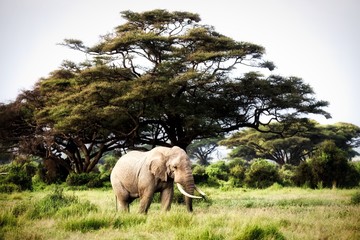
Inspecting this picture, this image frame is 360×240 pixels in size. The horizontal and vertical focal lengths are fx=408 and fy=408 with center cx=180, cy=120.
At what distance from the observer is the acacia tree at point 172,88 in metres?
20.0

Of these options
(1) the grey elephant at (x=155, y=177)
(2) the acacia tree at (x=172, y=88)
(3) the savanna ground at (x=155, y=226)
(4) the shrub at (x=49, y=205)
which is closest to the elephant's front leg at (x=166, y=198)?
(1) the grey elephant at (x=155, y=177)

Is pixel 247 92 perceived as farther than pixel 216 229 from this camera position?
Yes

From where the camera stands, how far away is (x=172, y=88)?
1950cm

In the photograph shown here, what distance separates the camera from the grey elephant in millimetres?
9492

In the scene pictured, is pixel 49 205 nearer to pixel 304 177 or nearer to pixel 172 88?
pixel 172 88

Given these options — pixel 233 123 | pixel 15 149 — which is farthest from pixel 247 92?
pixel 15 149

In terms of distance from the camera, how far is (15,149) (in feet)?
100

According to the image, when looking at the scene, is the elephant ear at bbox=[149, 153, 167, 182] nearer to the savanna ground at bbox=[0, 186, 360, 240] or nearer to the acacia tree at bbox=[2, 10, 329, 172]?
the savanna ground at bbox=[0, 186, 360, 240]

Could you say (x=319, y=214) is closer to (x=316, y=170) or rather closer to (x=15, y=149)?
(x=316, y=170)

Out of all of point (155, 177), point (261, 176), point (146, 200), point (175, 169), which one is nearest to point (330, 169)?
point (261, 176)

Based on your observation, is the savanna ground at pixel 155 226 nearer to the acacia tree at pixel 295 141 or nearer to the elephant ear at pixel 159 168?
the elephant ear at pixel 159 168

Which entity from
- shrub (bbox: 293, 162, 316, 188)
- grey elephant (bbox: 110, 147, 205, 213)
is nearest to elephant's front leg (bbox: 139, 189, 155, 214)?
grey elephant (bbox: 110, 147, 205, 213)

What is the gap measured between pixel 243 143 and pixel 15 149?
2589cm

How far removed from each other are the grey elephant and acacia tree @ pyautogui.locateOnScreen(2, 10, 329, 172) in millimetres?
8558
